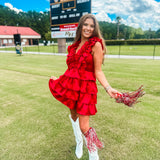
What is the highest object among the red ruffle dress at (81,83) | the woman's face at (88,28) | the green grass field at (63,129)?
the woman's face at (88,28)

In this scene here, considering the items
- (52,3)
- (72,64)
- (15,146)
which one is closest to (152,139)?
(72,64)

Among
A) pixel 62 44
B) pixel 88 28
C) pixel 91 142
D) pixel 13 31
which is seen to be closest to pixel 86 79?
pixel 88 28

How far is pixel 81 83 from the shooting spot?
1.81 m

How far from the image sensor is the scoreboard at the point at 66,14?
1553cm

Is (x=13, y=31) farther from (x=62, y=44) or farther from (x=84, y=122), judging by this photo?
(x=84, y=122)

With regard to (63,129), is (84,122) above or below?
above

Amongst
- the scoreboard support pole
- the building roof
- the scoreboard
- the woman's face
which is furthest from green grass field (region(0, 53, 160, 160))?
the building roof

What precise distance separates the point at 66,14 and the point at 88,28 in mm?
16662

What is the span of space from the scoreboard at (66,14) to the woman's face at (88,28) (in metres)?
14.8

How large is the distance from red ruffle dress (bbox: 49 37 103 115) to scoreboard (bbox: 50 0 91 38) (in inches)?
589

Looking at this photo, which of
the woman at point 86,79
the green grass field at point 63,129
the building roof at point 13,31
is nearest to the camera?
the woman at point 86,79

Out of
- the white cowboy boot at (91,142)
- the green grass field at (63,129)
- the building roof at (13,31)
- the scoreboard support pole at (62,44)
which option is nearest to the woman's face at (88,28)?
the white cowboy boot at (91,142)

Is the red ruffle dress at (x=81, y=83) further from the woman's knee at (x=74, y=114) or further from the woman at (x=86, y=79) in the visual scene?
the woman's knee at (x=74, y=114)

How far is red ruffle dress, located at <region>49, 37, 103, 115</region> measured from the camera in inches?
69.6
